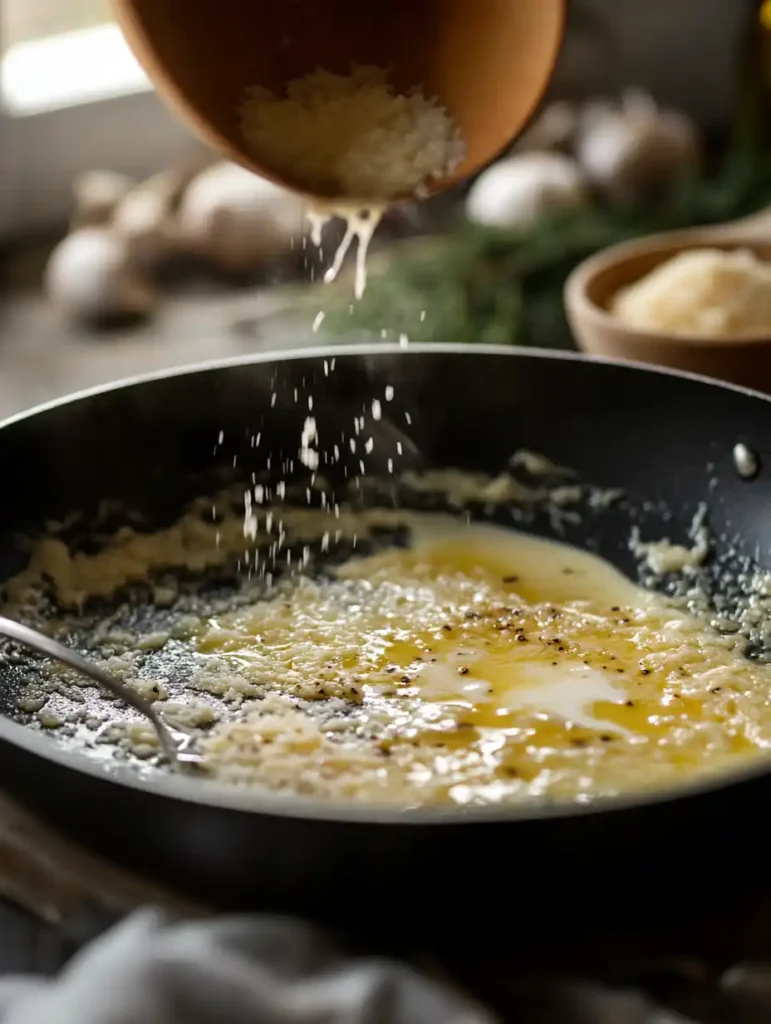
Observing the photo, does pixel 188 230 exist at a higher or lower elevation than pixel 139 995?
higher

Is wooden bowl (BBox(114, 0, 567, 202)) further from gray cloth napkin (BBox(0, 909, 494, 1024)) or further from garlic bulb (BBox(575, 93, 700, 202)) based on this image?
garlic bulb (BBox(575, 93, 700, 202))

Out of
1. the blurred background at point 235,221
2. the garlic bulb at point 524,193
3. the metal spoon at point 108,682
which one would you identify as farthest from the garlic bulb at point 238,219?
the metal spoon at point 108,682

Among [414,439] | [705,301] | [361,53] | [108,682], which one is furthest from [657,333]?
[108,682]

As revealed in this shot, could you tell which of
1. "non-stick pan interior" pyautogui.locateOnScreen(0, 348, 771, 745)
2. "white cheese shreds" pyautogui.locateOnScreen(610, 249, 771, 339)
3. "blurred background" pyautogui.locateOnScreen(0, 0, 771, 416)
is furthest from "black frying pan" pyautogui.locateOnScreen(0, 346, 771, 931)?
"blurred background" pyautogui.locateOnScreen(0, 0, 771, 416)

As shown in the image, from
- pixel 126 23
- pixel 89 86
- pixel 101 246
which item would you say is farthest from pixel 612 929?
pixel 89 86

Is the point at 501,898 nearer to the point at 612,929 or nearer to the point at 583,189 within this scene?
the point at 612,929

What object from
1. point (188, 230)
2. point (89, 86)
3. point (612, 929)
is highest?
point (89, 86)

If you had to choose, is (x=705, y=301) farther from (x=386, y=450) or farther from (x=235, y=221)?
(x=235, y=221)
